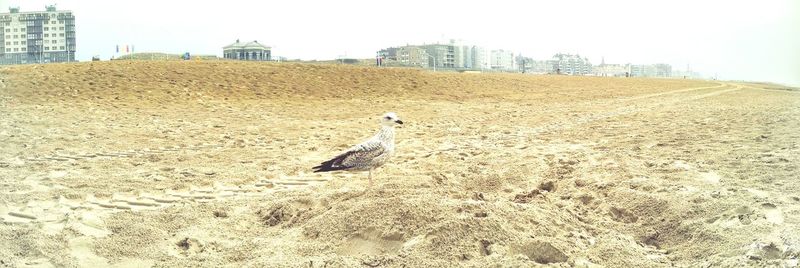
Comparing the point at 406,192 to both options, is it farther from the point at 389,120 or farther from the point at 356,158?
the point at 389,120

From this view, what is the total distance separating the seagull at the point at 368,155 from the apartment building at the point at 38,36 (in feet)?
144

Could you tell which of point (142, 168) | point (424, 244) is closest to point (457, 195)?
point (424, 244)

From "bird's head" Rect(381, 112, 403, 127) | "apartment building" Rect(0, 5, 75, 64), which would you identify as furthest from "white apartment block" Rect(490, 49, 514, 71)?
"bird's head" Rect(381, 112, 403, 127)

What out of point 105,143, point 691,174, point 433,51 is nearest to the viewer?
point 691,174

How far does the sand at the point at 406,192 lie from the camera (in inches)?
166

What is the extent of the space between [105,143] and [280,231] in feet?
20.7

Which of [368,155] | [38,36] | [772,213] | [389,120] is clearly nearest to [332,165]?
[368,155]

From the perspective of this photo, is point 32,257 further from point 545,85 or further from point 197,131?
point 545,85

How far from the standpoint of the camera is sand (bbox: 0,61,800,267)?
421cm

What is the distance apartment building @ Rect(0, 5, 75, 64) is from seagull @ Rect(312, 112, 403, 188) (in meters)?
43.9

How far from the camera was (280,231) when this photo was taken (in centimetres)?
500

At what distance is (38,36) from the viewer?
52031 millimetres

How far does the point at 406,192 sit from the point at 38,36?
57.1 m

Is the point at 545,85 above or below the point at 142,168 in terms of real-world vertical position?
above
